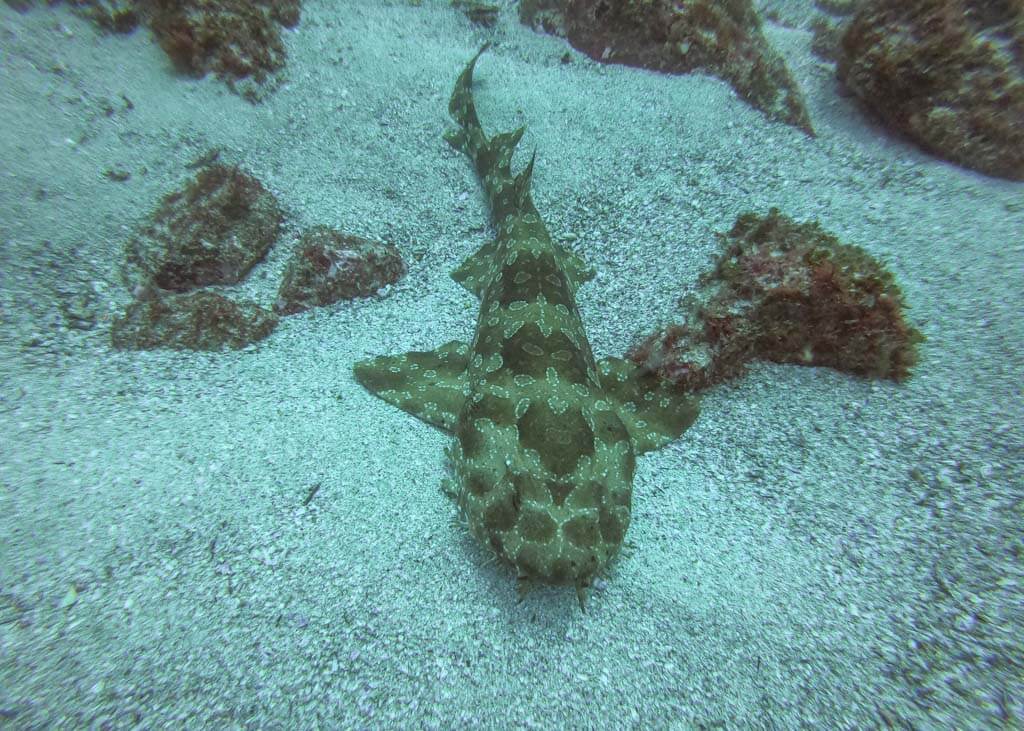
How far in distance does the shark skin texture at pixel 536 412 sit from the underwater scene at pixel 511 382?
0.11 ft

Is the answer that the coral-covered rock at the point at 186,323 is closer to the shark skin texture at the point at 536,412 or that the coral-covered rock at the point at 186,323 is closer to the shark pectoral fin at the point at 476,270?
the shark skin texture at the point at 536,412

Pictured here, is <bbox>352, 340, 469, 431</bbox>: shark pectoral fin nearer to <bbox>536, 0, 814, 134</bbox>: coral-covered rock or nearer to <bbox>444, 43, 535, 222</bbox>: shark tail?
<bbox>444, 43, 535, 222</bbox>: shark tail

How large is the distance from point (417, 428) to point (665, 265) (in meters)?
3.44

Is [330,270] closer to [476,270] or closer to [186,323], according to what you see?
[186,323]

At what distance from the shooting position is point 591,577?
297 centimetres

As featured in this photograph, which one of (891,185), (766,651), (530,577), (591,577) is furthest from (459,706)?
(891,185)

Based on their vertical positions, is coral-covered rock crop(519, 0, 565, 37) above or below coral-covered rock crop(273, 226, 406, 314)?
above

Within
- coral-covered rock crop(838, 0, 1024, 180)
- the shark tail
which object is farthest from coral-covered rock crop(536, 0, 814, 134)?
the shark tail

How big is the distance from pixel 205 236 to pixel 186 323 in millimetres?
1172

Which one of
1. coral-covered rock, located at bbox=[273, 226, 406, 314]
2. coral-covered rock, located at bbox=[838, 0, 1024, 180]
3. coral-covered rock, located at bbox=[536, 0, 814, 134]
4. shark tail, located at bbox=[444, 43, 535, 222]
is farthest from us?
coral-covered rock, located at bbox=[536, 0, 814, 134]

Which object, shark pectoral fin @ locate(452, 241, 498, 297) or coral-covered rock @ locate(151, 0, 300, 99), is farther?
coral-covered rock @ locate(151, 0, 300, 99)

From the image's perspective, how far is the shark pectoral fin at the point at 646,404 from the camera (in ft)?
13.2

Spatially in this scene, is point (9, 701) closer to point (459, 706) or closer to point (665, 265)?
point (459, 706)

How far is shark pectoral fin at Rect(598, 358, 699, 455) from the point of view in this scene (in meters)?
4.01
